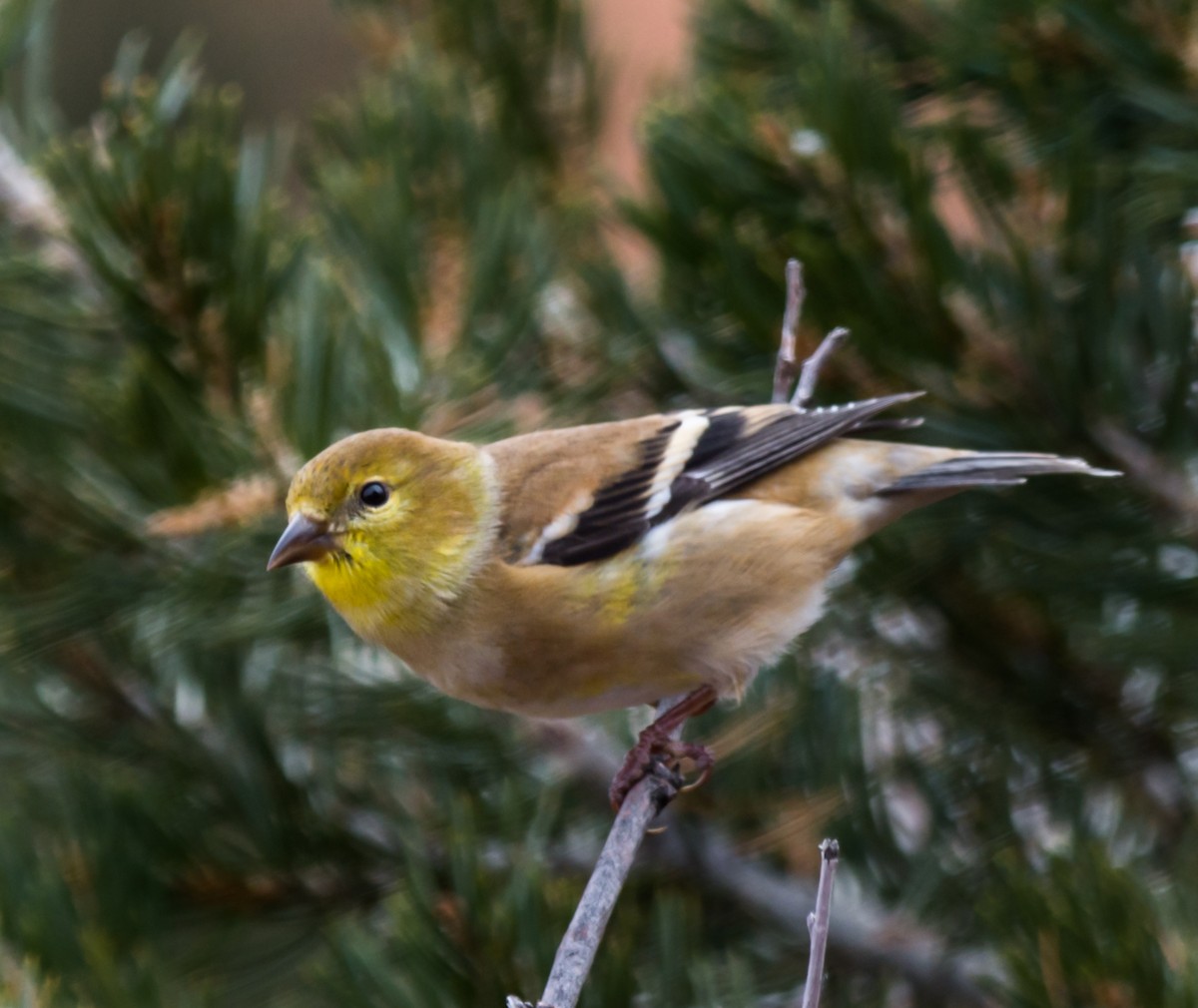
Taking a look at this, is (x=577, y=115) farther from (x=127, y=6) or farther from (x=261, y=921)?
(x=127, y=6)

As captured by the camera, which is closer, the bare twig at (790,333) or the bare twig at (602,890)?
the bare twig at (602,890)

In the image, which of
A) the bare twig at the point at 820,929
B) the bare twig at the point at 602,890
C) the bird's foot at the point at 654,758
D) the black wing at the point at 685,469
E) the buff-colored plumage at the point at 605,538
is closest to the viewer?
the bare twig at the point at 820,929

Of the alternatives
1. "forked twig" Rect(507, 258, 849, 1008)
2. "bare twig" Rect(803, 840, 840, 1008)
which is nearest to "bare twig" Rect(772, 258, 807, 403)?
"forked twig" Rect(507, 258, 849, 1008)

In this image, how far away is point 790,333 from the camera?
1552 millimetres

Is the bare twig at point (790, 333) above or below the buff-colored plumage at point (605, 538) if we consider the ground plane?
above

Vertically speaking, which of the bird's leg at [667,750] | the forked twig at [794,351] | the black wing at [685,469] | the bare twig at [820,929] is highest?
the forked twig at [794,351]

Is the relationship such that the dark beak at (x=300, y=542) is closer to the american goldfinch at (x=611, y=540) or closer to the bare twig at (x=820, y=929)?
the american goldfinch at (x=611, y=540)

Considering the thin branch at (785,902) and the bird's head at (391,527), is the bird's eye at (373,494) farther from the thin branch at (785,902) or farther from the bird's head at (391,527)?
the thin branch at (785,902)

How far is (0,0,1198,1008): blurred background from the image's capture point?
1535 millimetres

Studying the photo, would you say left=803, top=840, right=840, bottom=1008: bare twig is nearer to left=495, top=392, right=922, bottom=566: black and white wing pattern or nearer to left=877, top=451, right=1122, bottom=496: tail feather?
left=877, top=451, right=1122, bottom=496: tail feather

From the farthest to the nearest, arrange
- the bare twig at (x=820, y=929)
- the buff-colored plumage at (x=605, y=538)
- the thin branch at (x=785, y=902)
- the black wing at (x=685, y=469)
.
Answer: the black wing at (x=685, y=469), the buff-colored plumage at (x=605, y=538), the thin branch at (x=785, y=902), the bare twig at (x=820, y=929)

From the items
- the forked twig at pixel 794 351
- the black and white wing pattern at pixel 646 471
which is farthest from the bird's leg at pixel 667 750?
the forked twig at pixel 794 351

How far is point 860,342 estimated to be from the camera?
1.62 m

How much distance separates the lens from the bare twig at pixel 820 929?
2.94 ft
